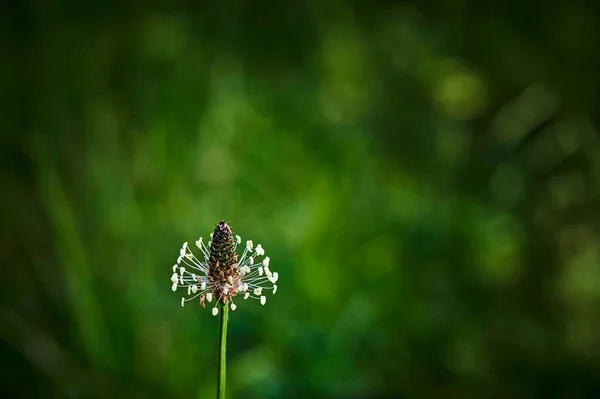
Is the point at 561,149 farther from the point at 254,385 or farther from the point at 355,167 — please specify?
the point at 254,385

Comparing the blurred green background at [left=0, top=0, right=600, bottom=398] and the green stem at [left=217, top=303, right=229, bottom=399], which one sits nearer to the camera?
the green stem at [left=217, top=303, right=229, bottom=399]

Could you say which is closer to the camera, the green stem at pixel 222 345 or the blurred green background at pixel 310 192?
the green stem at pixel 222 345

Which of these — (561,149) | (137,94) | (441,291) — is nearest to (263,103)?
(137,94)

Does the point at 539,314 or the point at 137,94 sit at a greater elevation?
the point at 137,94

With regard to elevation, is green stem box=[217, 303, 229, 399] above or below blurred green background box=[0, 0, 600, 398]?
below

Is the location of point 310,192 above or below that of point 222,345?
above

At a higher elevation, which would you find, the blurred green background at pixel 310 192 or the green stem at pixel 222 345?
the blurred green background at pixel 310 192

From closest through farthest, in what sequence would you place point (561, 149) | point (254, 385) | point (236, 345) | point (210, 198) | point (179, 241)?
point (254, 385)
point (236, 345)
point (179, 241)
point (210, 198)
point (561, 149)

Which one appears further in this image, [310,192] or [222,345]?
[310,192]
